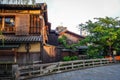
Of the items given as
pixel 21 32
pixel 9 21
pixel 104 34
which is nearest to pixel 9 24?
pixel 9 21

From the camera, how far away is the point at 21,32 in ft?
55.9

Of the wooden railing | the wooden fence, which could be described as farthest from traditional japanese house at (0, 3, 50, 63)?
the wooden fence

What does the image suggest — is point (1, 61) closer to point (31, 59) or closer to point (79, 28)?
point (31, 59)

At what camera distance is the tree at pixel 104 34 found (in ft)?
81.6

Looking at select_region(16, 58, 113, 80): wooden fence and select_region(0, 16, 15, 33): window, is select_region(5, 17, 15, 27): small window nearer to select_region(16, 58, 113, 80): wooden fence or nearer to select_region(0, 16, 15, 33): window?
select_region(0, 16, 15, 33): window

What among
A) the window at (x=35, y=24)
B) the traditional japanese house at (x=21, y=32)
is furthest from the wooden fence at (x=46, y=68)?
the window at (x=35, y=24)

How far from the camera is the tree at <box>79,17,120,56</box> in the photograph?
24875 millimetres

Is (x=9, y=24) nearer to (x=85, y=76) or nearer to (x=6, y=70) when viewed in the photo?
(x=6, y=70)

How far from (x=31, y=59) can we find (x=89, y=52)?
35.8 feet

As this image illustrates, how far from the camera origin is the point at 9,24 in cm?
1755

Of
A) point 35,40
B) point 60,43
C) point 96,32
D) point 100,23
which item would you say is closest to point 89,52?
point 96,32

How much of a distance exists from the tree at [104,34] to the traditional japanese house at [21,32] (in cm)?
1063

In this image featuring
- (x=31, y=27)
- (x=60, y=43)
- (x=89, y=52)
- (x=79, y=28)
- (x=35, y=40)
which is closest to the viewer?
(x=35, y=40)

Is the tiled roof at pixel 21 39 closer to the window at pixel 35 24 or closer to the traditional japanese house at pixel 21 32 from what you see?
the traditional japanese house at pixel 21 32
